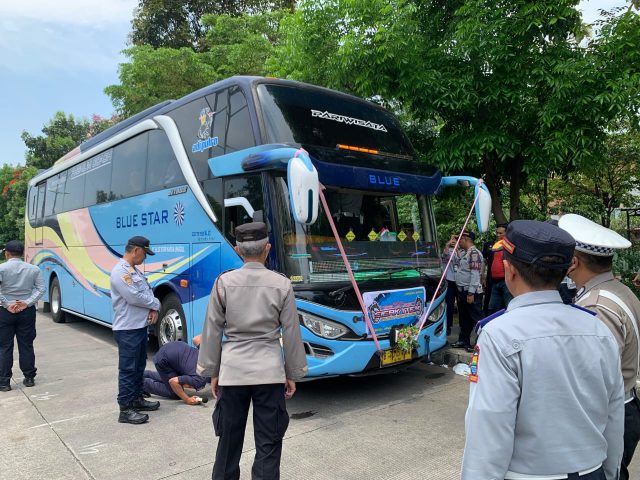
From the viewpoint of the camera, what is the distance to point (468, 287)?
268 inches

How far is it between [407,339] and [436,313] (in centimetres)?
78

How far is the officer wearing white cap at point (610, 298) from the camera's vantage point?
2.22 metres

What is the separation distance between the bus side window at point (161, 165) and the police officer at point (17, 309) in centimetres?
186

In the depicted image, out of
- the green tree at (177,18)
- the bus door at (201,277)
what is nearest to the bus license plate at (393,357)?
the bus door at (201,277)

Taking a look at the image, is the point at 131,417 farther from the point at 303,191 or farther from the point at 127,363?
the point at 303,191

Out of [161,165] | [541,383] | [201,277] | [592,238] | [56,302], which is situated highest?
→ [161,165]

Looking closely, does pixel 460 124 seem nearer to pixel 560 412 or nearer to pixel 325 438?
pixel 325 438

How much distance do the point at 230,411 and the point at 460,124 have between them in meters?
5.95

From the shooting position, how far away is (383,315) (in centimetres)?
504

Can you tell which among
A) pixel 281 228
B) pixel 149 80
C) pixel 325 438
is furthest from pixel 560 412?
pixel 149 80

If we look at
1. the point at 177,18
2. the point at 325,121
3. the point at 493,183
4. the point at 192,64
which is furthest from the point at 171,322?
the point at 177,18

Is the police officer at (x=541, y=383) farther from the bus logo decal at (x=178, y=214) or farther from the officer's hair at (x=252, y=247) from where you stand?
the bus logo decal at (x=178, y=214)

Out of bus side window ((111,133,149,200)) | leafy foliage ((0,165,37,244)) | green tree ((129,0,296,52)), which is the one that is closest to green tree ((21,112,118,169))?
leafy foliage ((0,165,37,244))

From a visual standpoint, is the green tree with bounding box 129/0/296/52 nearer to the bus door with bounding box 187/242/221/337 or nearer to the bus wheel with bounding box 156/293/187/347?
the bus wheel with bounding box 156/293/187/347
